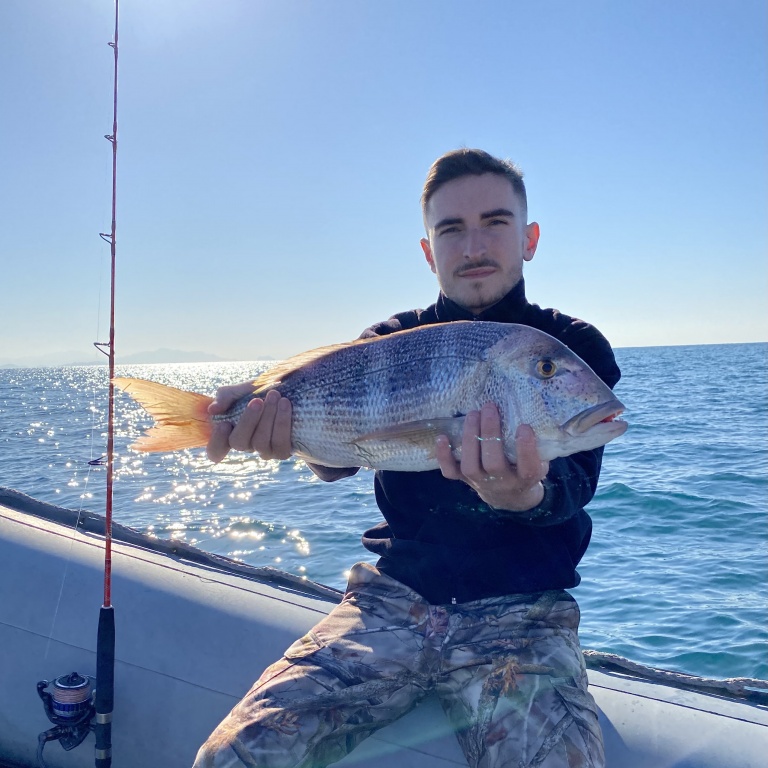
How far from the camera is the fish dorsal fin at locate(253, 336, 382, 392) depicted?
303cm

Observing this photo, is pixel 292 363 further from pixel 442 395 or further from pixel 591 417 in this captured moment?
pixel 591 417

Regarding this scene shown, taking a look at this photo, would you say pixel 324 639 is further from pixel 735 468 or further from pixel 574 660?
pixel 735 468

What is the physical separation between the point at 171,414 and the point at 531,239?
2.16m

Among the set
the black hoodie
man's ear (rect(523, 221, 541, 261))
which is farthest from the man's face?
the black hoodie

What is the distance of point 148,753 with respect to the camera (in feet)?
10.9

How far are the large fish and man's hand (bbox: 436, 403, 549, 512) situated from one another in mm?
45

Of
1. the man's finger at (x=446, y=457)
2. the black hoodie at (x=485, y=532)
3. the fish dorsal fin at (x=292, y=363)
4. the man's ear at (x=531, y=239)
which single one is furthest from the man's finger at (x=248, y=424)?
the man's ear at (x=531, y=239)

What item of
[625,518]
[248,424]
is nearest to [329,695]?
[248,424]

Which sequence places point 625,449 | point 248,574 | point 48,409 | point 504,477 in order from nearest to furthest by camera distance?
point 504,477, point 248,574, point 625,449, point 48,409

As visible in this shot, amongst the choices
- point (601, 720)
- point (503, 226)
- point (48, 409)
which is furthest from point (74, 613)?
point (48, 409)

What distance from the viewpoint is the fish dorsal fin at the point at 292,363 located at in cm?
303

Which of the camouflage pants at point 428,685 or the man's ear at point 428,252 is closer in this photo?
the camouflage pants at point 428,685

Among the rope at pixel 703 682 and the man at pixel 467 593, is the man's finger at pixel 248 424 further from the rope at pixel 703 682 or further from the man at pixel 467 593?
the rope at pixel 703 682

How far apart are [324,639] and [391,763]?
24.1 inches
